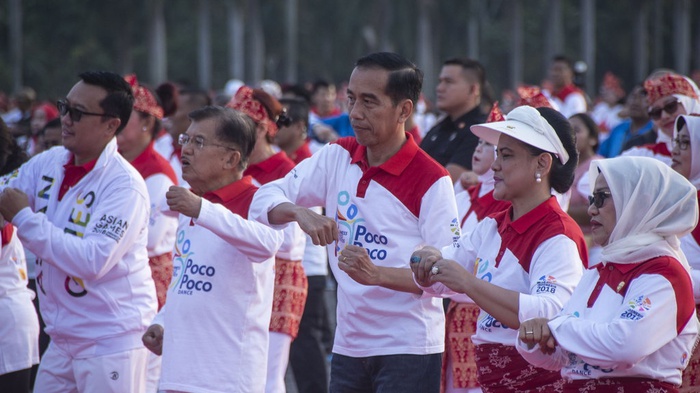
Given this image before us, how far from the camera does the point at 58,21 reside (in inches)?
2013

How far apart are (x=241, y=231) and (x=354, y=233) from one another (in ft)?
2.08

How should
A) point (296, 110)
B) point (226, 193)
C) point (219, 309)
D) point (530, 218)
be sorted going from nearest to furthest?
point (530, 218)
point (219, 309)
point (226, 193)
point (296, 110)

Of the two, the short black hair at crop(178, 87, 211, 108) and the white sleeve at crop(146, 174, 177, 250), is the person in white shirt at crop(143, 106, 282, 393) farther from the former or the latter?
the short black hair at crop(178, 87, 211, 108)

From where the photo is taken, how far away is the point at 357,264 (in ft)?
14.5

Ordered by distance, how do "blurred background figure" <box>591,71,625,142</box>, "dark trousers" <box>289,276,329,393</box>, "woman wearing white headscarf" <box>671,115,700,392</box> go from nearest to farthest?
"woman wearing white headscarf" <box>671,115,700,392</box> → "dark trousers" <box>289,276,329,393</box> → "blurred background figure" <box>591,71,625,142</box>

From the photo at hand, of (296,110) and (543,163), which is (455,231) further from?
(296,110)

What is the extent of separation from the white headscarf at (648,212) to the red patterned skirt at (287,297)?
310 cm

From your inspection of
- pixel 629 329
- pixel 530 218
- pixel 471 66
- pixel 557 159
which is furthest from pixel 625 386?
pixel 471 66

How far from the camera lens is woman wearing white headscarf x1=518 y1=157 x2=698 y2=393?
3.98 m

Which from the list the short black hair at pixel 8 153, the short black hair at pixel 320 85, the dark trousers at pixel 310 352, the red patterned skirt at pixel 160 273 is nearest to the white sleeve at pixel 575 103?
the short black hair at pixel 320 85

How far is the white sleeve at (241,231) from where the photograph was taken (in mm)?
5105

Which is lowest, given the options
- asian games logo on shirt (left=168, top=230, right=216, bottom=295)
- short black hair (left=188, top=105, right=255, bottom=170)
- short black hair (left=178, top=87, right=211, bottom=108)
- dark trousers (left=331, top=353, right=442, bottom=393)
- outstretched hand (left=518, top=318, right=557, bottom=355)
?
dark trousers (left=331, top=353, right=442, bottom=393)

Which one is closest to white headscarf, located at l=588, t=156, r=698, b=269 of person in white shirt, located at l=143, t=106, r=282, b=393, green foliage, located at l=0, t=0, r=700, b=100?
person in white shirt, located at l=143, t=106, r=282, b=393

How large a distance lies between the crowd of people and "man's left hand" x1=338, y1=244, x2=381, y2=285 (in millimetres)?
12
